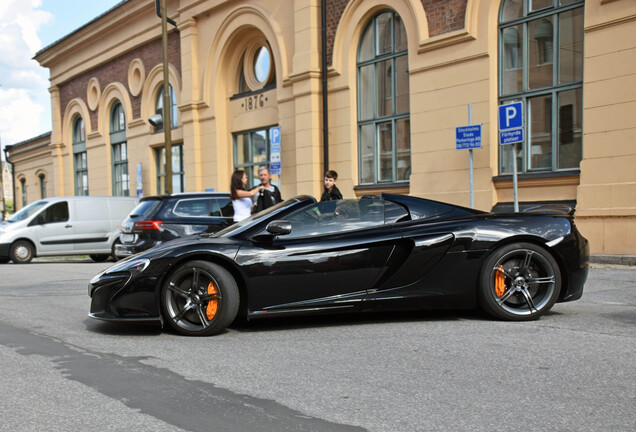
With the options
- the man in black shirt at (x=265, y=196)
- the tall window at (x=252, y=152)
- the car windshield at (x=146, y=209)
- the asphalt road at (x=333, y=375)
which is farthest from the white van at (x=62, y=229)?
the asphalt road at (x=333, y=375)

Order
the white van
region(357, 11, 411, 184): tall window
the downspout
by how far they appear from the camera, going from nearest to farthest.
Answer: region(357, 11, 411, 184): tall window < the white van < the downspout

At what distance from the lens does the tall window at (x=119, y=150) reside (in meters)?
28.6

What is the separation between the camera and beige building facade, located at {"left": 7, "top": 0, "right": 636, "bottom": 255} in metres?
11.3

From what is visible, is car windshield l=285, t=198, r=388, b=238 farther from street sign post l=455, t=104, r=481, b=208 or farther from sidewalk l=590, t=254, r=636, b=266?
street sign post l=455, t=104, r=481, b=208

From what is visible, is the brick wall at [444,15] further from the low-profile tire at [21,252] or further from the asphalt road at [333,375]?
the low-profile tire at [21,252]

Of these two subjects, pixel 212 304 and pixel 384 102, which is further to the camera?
pixel 384 102

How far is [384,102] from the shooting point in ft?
52.1

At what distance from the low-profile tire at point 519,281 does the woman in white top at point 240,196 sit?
4.94 metres

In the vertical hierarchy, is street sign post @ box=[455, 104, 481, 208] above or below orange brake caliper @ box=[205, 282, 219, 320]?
above

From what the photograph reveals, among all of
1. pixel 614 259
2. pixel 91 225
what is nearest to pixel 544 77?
pixel 614 259

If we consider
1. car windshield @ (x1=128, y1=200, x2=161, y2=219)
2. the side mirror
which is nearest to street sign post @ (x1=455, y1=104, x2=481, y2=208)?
car windshield @ (x1=128, y1=200, x2=161, y2=219)

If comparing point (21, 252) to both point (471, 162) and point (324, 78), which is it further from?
point (471, 162)

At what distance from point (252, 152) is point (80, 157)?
53.0 feet

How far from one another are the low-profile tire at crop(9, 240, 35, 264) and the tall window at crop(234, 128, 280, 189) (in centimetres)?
665
